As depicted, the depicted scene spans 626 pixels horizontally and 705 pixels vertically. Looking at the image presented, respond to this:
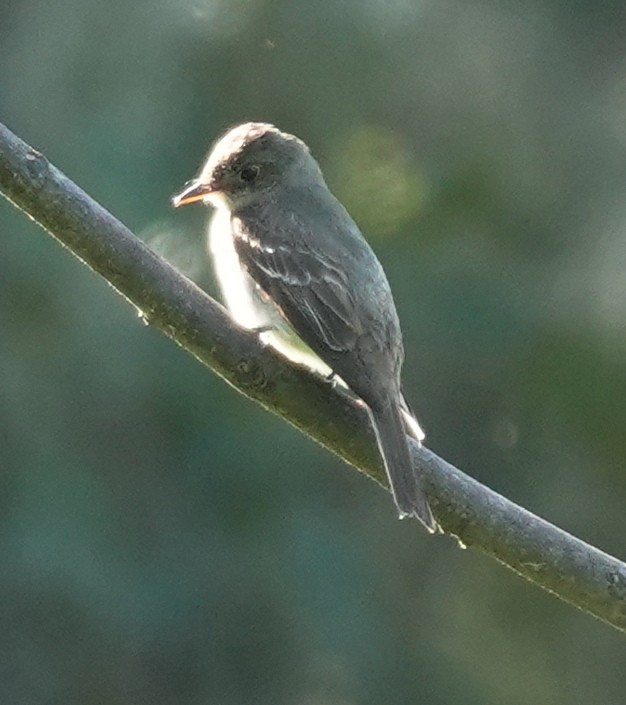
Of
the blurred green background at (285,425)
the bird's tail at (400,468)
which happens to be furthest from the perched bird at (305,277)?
the blurred green background at (285,425)

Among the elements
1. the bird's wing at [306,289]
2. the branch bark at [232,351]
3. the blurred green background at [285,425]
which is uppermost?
the branch bark at [232,351]

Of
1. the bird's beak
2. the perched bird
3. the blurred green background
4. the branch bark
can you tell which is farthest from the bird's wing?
the blurred green background

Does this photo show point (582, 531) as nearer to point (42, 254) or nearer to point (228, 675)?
point (228, 675)

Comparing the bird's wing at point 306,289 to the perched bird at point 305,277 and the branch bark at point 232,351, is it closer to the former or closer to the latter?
the perched bird at point 305,277

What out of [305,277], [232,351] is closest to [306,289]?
[305,277]

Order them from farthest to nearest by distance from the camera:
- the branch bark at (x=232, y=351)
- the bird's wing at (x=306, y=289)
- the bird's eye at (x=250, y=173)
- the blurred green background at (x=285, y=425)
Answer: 1. the blurred green background at (x=285, y=425)
2. the bird's eye at (x=250, y=173)
3. the bird's wing at (x=306, y=289)
4. the branch bark at (x=232, y=351)

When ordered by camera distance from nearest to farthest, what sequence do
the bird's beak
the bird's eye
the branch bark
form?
the branch bark < the bird's beak < the bird's eye

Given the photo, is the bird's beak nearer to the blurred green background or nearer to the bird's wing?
the bird's wing
